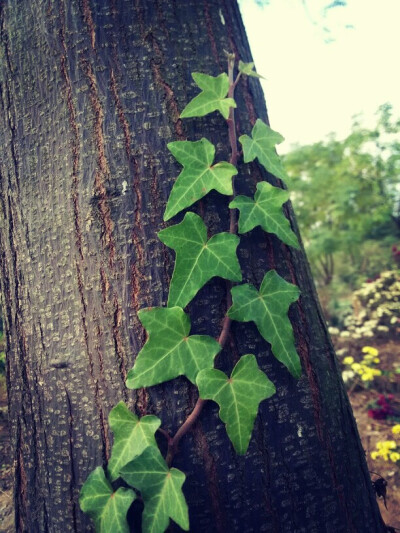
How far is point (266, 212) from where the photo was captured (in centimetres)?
79

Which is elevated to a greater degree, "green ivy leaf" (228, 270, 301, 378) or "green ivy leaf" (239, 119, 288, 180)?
"green ivy leaf" (239, 119, 288, 180)

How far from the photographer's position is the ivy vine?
0.66 metres

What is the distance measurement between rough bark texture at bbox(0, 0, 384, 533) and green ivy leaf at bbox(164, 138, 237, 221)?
0.03 metres

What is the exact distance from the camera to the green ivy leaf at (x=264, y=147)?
81 centimetres

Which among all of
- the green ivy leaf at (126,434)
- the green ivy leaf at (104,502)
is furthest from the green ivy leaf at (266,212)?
the green ivy leaf at (104,502)

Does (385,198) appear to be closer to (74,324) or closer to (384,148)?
(384,148)

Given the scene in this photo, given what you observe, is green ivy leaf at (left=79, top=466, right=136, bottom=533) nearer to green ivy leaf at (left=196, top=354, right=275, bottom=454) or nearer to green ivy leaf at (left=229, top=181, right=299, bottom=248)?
green ivy leaf at (left=196, top=354, right=275, bottom=454)

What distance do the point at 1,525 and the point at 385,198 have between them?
8511 millimetres

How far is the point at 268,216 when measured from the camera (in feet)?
2.61

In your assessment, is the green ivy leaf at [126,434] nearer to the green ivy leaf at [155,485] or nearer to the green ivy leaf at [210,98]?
the green ivy leaf at [155,485]

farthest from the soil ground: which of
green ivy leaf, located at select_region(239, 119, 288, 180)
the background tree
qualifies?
the background tree

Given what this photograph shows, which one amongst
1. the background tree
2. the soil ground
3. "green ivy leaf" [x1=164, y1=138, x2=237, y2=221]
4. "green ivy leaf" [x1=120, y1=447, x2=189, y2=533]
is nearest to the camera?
"green ivy leaf" [x1=120, y1=447, x2=189, y2=533]

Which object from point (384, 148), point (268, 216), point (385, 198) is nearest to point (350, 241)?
point (385, 198)

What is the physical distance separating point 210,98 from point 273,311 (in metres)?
0.49
